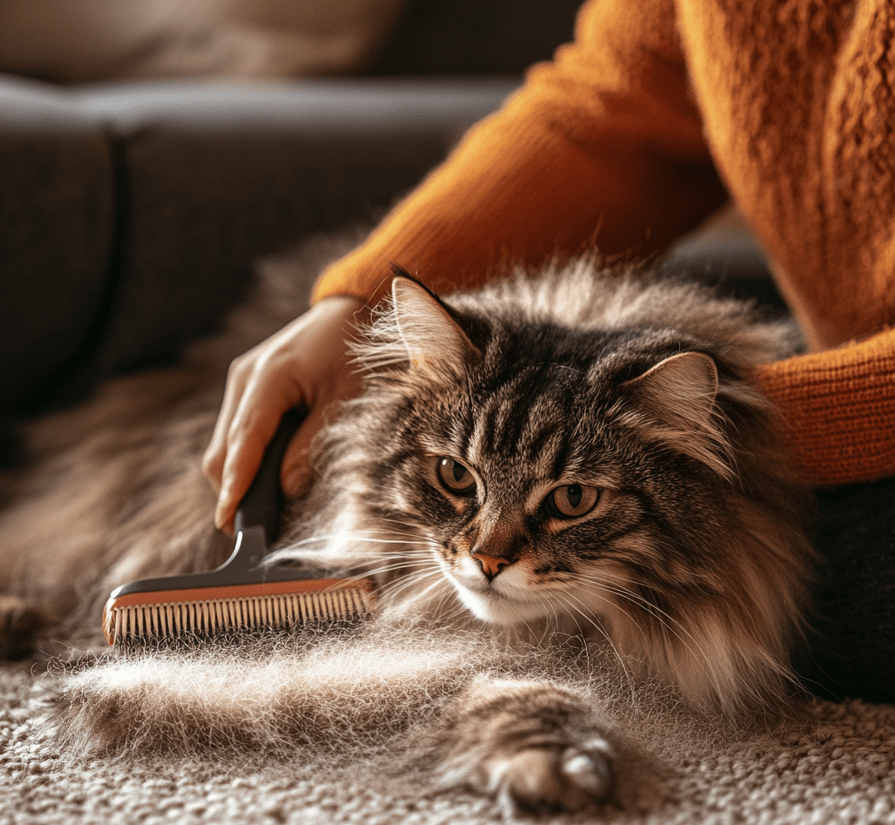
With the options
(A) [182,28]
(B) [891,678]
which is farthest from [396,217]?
(A) [182,28]

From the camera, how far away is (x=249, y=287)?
5.97 feet

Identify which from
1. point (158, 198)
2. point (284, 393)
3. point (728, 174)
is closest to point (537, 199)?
point (728, 174)

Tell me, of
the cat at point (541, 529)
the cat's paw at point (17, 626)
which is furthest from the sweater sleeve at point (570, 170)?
the cat's paw at point (17, 626)

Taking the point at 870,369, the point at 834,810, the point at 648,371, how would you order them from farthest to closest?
1. the point at 870,369
2. the point at 648,371
3. the point at 834,810

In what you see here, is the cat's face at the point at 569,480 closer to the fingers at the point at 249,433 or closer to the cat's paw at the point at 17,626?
the fingers at the point at 249,433

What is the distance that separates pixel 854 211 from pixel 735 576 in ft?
1.86

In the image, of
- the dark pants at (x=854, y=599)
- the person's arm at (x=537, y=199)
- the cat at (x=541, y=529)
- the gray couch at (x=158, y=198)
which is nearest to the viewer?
the cat at (x=541, y=529)

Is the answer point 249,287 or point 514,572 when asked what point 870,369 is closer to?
point 514,572

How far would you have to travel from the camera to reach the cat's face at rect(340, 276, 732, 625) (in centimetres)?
93

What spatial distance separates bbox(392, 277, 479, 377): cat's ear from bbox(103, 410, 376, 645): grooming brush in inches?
11.6

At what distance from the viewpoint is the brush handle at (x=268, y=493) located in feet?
3.60

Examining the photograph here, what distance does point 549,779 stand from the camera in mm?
757

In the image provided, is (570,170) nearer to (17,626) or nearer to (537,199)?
(537,199)

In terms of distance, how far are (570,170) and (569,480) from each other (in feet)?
2.14
